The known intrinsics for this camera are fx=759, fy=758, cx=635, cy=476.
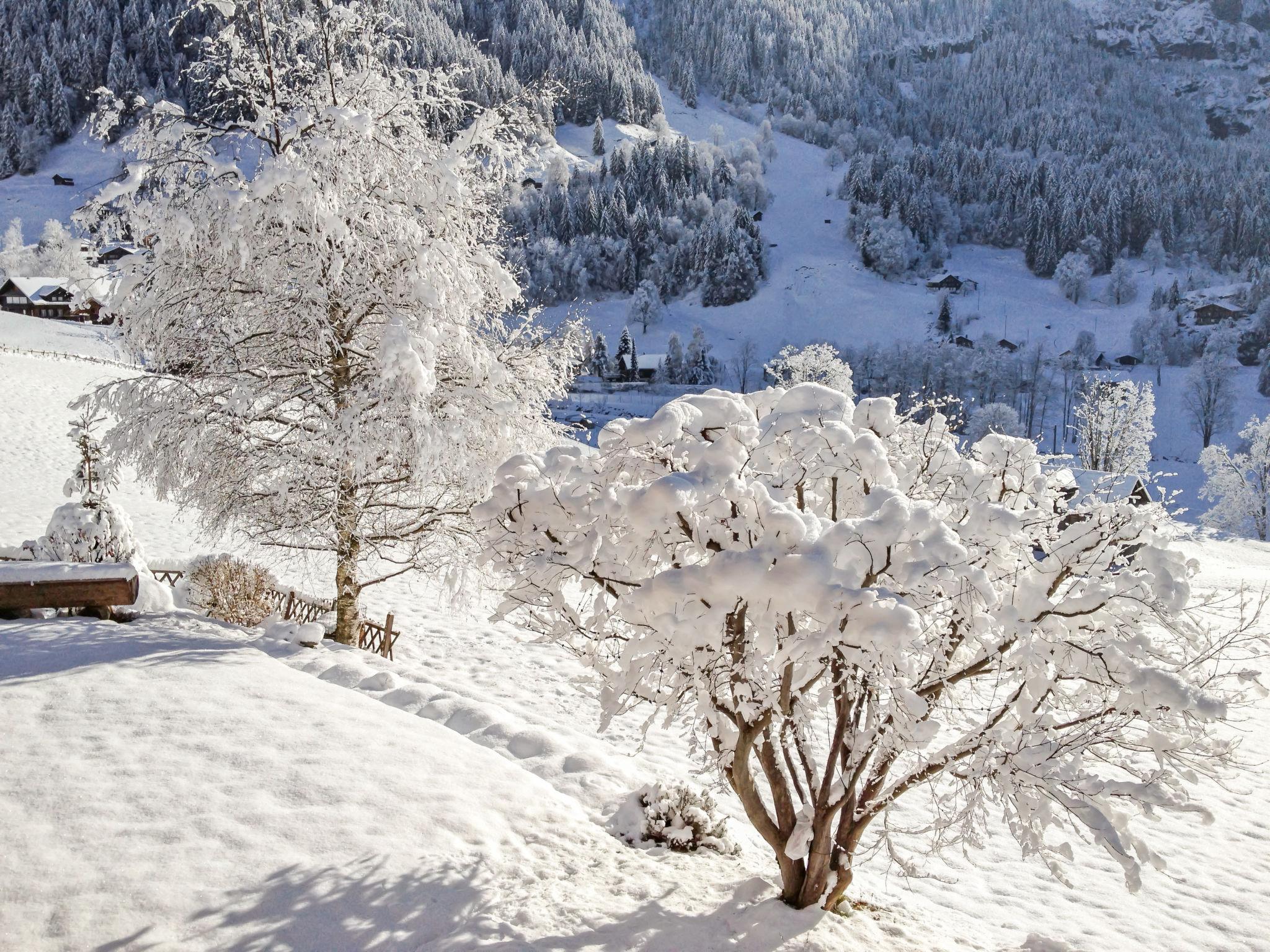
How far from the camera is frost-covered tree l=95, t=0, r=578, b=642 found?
9.40 metres

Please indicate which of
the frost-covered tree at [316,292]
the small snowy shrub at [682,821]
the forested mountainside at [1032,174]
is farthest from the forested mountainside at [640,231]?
the small snowy shrub at [682,821]

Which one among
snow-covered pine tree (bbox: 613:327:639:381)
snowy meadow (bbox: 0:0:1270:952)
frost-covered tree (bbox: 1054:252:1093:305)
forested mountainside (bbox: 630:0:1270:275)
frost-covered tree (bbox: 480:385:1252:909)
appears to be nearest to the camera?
frost-covered tree (bbox: 480:385:1252:909)

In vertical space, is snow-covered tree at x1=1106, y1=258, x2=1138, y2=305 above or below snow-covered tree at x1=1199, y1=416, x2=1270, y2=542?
above

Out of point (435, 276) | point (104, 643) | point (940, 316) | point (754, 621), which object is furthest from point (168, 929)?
point (940, 316)

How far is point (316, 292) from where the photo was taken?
9578 millimetres

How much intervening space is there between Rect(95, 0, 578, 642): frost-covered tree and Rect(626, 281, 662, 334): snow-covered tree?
10653cm

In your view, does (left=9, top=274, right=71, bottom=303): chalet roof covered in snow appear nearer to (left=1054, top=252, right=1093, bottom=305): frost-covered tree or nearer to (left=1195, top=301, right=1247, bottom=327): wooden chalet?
(left=1054, top=252, right=1093, bottom=305): frost-covered tree

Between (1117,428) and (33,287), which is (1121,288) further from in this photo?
(33,287)

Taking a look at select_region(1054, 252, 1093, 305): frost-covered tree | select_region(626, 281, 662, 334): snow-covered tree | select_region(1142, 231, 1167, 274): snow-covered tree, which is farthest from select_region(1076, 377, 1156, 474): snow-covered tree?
select_region(1142, 231, 1167, 274): snow-covered tree

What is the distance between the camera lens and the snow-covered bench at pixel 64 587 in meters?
9.94

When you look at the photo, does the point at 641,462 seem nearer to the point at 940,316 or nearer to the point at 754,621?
the point at 754,621

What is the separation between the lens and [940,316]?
355ft

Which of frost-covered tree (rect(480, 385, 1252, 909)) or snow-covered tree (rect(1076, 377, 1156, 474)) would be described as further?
snow-covered tree (rect(1076, 377, 1156, 474))

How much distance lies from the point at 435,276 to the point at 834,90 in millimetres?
212508
